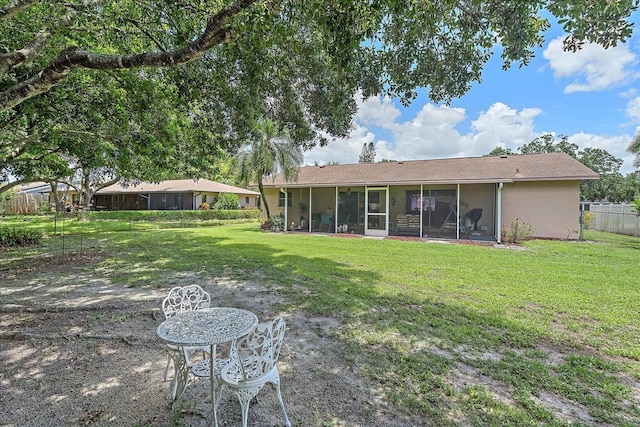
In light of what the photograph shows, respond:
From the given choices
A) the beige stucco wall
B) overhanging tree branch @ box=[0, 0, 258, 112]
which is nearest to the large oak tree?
overhanging tree branch @ box=[0, 0, 258, 112]

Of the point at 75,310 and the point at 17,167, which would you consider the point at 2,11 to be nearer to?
the point at 75,310

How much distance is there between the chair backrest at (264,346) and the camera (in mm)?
2449

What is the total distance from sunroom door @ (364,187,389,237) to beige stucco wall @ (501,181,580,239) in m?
5.34

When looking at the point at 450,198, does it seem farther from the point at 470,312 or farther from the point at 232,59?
the point at 232,59

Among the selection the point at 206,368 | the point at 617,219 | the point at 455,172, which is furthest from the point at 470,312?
the point at 617,219

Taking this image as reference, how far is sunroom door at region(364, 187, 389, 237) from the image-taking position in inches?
597

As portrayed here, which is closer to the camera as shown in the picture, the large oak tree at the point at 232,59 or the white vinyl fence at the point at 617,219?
the large oak tree at the point at 232,59

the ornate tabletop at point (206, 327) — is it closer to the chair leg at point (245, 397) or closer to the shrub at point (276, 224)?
the chair leg at point (245, 397)

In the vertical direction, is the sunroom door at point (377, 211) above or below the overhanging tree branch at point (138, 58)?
below

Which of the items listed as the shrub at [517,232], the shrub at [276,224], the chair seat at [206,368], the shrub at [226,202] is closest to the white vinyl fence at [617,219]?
the shrub at [517,232]

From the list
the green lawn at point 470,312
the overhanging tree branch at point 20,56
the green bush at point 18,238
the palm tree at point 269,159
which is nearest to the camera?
the green lawn at point 470,312

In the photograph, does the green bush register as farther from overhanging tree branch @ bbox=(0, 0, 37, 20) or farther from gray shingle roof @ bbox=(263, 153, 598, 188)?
overhanging tree branch @ bbox=(0, 0, 37, 20)

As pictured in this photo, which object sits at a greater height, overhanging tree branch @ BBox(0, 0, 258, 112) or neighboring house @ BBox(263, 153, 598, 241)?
overhanging tree branch @ BBox(0, 0, 258, 112)

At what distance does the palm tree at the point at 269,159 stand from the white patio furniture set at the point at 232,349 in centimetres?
1506
